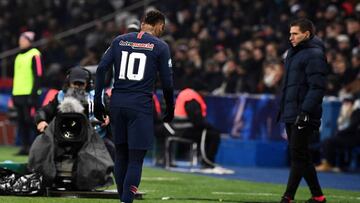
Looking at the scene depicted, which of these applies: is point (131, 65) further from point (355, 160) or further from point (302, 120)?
point (355, 160)

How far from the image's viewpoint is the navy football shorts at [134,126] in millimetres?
9930

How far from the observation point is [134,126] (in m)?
9.94

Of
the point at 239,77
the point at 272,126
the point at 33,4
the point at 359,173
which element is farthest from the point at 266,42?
the point at 33,4

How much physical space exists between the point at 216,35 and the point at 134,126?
15.7 metres

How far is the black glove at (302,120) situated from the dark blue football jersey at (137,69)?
1.90m

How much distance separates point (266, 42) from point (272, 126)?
3.57 meters

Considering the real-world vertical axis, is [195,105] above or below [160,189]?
above

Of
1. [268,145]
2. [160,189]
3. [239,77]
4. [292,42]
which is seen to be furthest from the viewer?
[239,77]

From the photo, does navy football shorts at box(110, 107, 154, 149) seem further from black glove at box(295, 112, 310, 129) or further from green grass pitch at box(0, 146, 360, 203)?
black glove at box(295, 112, 310, 129)

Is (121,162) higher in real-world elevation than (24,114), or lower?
lower

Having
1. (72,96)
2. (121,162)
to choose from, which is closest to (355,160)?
(72,96)

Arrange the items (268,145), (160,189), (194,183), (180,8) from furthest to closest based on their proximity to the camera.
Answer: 1. (180,8)
2. (268,145)
3. (194,183)
4. (160,189)

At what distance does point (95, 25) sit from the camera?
29141 millimetres

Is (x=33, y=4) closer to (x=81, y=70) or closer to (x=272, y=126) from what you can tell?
(x=272, y=126)
